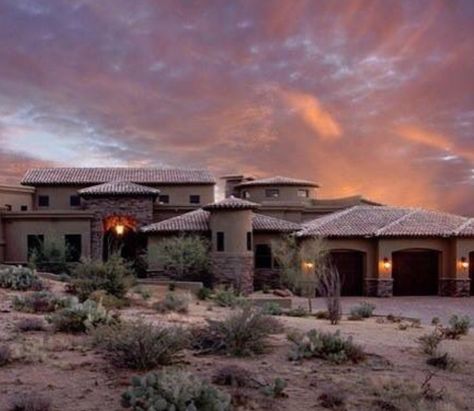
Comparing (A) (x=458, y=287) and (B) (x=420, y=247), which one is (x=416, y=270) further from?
(A) (x=458, y=287)

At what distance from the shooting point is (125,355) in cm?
940

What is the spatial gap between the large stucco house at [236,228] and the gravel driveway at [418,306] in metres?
1.92

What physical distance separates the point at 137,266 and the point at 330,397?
95.2 feet

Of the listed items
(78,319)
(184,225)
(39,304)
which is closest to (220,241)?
(184,225)

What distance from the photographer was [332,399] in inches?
320

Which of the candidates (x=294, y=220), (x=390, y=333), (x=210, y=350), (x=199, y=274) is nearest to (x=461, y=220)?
(x=294, y=220)

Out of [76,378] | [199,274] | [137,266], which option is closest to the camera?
[76,378]

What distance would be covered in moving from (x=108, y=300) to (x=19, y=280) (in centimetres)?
553

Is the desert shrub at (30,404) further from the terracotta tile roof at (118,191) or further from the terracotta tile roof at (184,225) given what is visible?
the terracotta tile roof at (118,191)

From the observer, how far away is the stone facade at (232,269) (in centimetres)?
3266

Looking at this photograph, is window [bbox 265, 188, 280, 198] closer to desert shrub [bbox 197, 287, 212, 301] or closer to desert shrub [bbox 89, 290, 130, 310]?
desert shrub [bbox 197, 287, 212, 301]

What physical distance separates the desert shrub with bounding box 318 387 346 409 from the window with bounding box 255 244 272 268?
26655 millimetres

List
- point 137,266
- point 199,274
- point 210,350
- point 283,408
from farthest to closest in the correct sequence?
point 137,266, point 199,274, point 210,350, point 283,408

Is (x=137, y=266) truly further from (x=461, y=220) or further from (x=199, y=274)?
(x=461, y=220)
